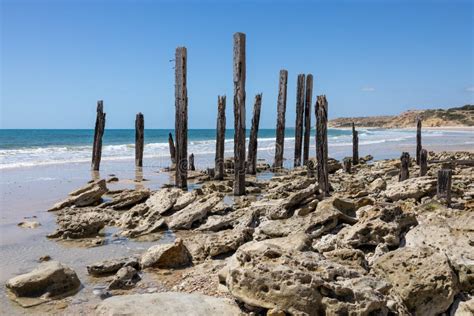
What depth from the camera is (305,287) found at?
390cm

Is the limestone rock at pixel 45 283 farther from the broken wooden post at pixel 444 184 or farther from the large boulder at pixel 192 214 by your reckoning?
the broken wooden post at pixel 444 184

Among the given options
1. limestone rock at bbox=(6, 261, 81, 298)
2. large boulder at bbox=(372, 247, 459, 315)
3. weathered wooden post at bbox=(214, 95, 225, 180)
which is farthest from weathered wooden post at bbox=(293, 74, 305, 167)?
limestone rock at bbox=(6, 261, 81, 298)

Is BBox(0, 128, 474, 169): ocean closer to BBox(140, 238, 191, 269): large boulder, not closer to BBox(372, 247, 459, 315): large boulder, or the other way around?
BBox(140, 238, 191, 269): large boulder

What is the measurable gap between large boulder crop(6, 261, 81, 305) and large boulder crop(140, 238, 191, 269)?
105cm

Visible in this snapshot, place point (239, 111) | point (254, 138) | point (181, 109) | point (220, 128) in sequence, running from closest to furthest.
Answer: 1. point (239, 111)
2. point (181, 109)
3. point (220, 128)
4. point (254, 138)

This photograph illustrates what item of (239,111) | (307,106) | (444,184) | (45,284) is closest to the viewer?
(45,284)

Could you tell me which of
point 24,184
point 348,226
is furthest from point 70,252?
point 24,184

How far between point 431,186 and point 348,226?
126 inches

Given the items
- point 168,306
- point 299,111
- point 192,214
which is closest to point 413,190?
point 192,214

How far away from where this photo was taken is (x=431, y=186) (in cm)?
913

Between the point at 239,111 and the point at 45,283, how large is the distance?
764cm

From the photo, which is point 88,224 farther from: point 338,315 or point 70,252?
point 338,315

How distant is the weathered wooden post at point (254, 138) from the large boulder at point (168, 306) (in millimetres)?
13283

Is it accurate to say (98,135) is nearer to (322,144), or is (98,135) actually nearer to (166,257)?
(322,144)
